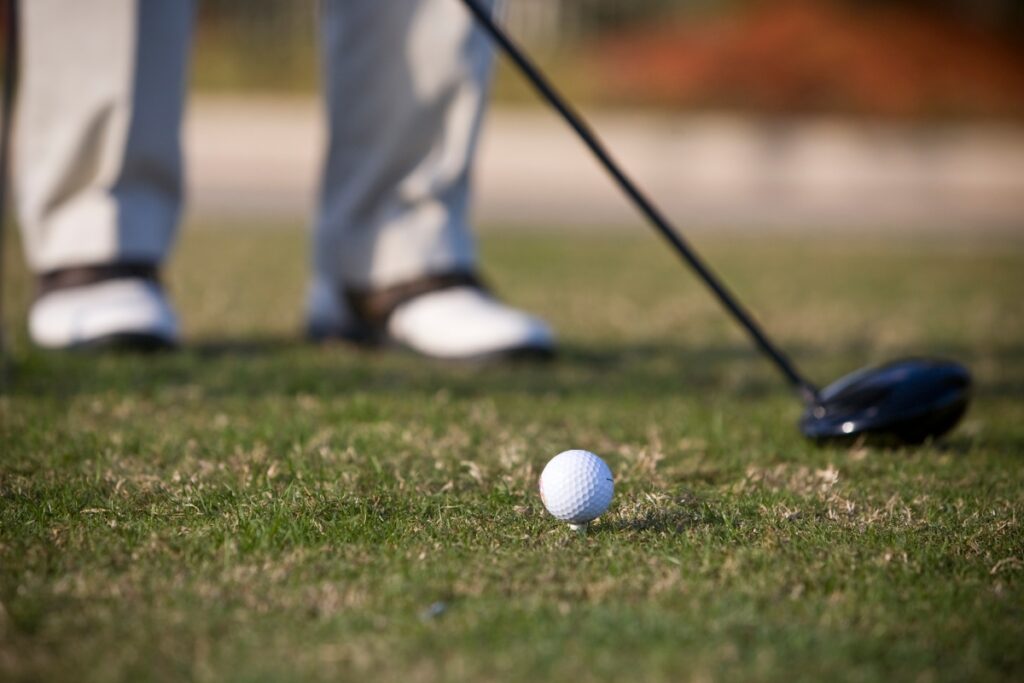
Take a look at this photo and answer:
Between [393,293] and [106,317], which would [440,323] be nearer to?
[393,293]

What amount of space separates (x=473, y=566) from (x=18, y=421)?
1132mm

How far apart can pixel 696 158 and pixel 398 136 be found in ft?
33.2

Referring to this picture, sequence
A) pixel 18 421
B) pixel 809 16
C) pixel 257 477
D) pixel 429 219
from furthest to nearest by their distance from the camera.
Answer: pixel 809 16
pixel 429 219
pixel 18 421
pixel 257 477

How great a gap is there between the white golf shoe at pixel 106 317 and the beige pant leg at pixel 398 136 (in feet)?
1.60

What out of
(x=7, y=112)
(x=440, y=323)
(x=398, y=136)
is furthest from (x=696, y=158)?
(x=7, y=112)

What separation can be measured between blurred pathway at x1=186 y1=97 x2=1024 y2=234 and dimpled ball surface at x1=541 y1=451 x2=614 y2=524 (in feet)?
32.4

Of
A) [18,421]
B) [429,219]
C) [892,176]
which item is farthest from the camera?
[892,176]

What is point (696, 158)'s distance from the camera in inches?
503

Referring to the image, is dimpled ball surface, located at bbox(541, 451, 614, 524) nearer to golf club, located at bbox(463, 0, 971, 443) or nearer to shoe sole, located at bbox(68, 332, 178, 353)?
golf club, located at bbox(463, 0, 971, 443)

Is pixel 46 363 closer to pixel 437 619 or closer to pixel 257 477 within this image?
pixel 257 477

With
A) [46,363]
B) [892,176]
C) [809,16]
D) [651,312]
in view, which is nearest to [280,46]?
[809,16]

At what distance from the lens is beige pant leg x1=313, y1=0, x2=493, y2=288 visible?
2.95m

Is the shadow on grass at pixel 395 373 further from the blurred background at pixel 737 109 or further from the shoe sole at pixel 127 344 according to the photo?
the blurred background at pixel 737 109

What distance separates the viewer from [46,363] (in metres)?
2.71
